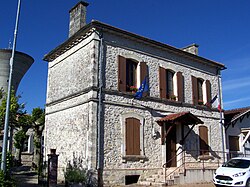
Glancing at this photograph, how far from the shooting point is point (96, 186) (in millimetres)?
12422

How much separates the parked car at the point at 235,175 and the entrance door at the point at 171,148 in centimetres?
359

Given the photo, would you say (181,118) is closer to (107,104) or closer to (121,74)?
(121,74)

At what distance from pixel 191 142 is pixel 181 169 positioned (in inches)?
101

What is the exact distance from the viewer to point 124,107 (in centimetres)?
1430

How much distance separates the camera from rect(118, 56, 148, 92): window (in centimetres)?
1444

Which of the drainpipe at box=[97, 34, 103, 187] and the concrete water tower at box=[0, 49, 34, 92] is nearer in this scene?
the drainpipe at box=[97, 34, 103, 187]

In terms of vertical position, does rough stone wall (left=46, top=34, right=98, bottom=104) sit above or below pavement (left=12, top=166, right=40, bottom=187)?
above

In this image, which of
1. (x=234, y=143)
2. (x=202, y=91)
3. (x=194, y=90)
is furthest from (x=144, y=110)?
(x=234, y=143)

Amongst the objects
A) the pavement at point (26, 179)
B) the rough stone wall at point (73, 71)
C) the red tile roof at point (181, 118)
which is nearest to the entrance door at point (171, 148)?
the red tile roof at point (181, 118)

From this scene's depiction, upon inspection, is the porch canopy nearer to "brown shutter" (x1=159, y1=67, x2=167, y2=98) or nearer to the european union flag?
"brown shutter" (x1=159, y1=67, x2=167, y2=98)

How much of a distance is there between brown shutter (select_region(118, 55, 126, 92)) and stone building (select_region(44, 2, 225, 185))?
5 centimetres

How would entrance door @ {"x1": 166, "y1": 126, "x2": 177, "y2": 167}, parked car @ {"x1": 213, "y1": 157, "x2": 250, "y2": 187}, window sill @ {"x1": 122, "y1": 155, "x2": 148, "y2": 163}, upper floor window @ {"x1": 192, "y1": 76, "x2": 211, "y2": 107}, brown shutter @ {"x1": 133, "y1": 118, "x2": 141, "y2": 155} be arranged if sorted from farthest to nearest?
upper floor window @ {"x1": 192, "y1": 76, "x2": 211, "y2": 107} → entrance door @ {"x1": 166, "y1": 126, "x2": 177, "y2": 167} → brown shutter @ {"x1": 133, "y1": 118, "x2": 141, "y2": 155} → window sill @ {"x1": 122, "y1": 155, "x2": 148, "y2": 163} → parked car @ {"x1": 213, "y1": 157, "x2": 250, "y2": 187}

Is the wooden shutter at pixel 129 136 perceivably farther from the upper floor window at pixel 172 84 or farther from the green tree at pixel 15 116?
the green tree at pixel 15 116

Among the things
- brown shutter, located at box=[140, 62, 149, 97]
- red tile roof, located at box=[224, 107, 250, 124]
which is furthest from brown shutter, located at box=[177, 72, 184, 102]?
red tile roof, located at box=[224, 107, 250, 124]
